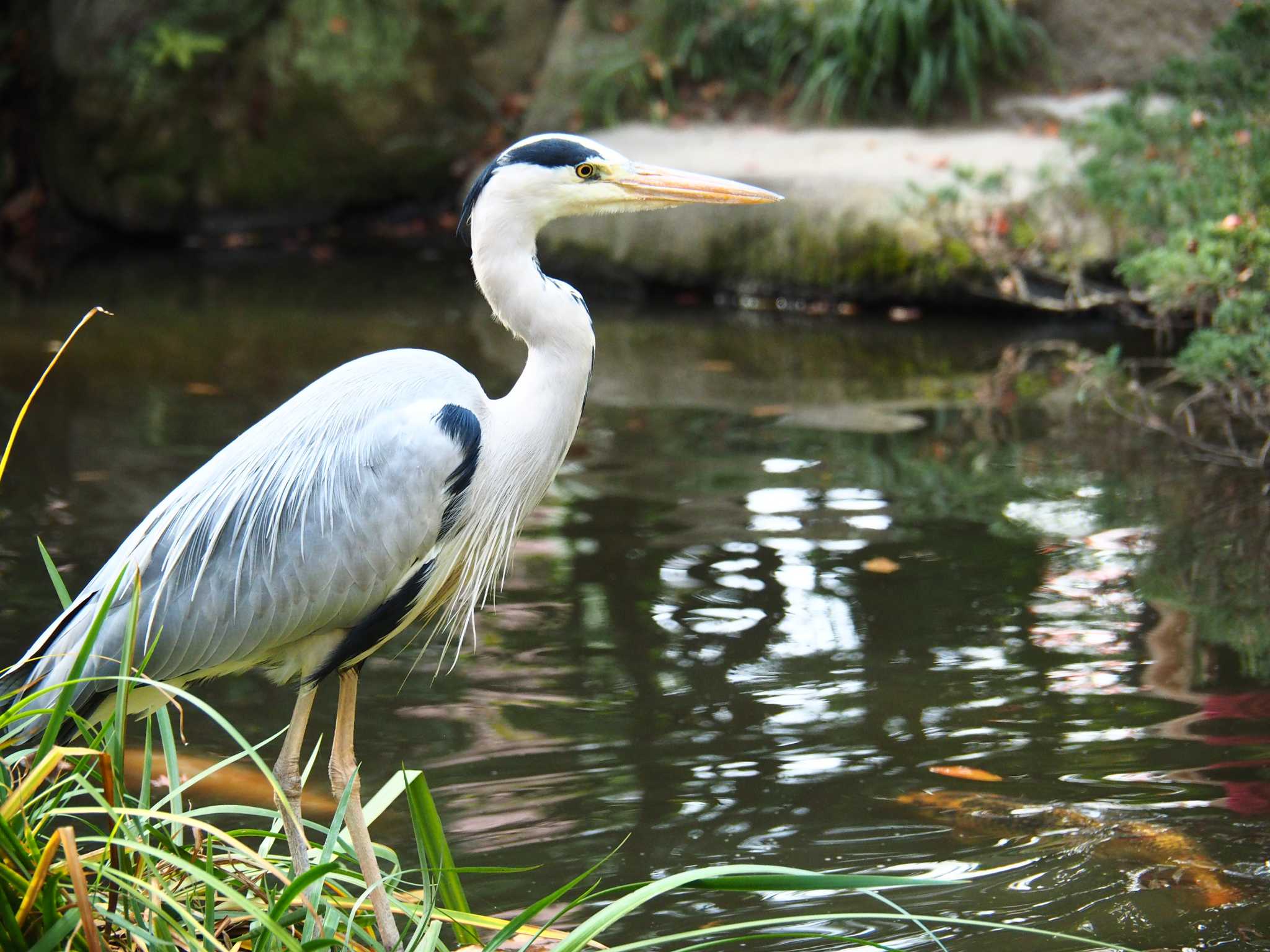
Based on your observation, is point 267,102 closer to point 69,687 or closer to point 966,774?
point 966,774

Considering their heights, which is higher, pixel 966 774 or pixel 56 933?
pixel 56 933

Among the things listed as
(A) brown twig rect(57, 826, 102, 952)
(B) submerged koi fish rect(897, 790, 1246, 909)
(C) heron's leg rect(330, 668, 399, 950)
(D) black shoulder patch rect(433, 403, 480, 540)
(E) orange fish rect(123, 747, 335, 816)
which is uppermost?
(D) black shoulder patch rect(433, 403, 480, 540)

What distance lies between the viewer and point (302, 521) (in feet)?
10.8

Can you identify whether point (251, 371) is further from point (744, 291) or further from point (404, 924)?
point (404, 924)

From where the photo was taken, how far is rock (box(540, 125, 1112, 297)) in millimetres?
9367

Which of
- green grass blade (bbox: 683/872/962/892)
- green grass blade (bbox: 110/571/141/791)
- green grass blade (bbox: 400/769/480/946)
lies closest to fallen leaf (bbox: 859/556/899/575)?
green grass blade (bbox: 400/769/480/946)

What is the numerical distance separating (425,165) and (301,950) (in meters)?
11.7

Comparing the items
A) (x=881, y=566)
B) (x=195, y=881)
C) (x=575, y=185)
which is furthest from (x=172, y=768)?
(x=881, y=566)

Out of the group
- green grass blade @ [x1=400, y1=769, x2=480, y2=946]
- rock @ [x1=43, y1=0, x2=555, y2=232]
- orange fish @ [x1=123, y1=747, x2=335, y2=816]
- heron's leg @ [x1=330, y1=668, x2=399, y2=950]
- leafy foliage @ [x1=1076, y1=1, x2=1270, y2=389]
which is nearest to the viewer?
green grass blade @ [x1=400, y1=769, x2=480, y2=946]

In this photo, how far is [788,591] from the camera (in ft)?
17.2

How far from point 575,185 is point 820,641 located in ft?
6.66

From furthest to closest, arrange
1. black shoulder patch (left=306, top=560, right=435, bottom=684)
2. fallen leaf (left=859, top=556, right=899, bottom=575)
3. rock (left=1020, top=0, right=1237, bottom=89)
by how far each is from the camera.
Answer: rock (left=1020, top=0, right=1237, bottom=89) < fallen leaf (left=859, top=556, right=899, bottom=575) < black shoulder patch (left=306, top=560, right=435, bottom=684)

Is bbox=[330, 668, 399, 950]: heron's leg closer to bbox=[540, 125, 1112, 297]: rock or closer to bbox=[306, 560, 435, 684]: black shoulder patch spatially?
bbox=[306, 560, 435, 684]: black shoulder patch

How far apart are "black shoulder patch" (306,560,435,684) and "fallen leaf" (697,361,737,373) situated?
5197 mm
